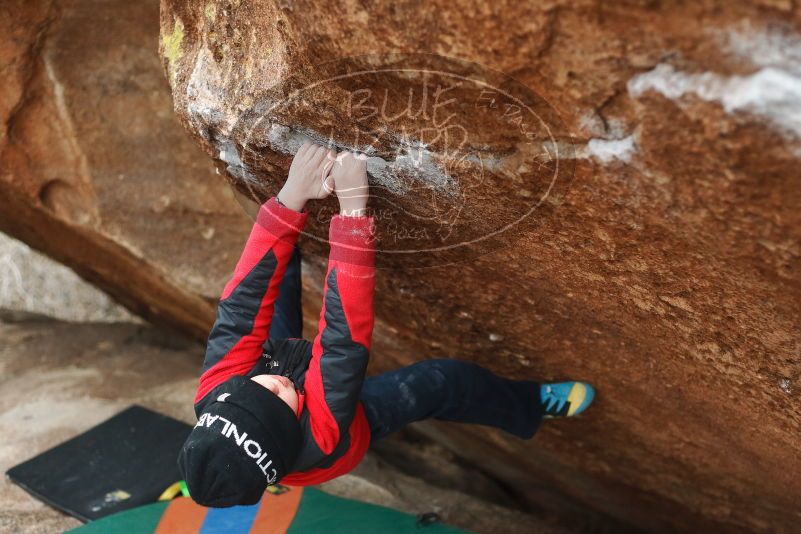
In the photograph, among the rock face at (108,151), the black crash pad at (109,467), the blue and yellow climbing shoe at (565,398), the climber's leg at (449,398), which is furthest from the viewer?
the black crash pad at (109,467)

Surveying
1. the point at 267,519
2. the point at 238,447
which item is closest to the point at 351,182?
the point at 238,447

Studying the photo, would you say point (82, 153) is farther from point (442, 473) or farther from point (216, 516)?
point (442, 473)

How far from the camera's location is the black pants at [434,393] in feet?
7.30

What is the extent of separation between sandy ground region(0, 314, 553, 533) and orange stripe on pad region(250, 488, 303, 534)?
1.07ft

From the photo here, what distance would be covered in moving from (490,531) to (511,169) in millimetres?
1874

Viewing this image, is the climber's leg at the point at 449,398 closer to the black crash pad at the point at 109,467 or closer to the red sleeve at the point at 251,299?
the red sleeve at the point at 251,299

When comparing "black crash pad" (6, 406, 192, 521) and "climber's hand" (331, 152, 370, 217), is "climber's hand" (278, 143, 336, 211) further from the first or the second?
"black crash pad" (6, 406, 192, 521)

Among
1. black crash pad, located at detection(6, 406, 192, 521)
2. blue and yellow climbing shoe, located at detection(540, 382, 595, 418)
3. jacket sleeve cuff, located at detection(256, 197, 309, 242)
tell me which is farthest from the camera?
black crash pad, located at detection(6, 406, 192, 521)

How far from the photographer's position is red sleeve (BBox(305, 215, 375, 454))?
71.9 inches

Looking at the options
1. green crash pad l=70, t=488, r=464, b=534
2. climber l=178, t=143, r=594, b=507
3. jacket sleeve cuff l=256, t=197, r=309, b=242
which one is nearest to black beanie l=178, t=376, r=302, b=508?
climber l=178, t=143, r=594, b=507

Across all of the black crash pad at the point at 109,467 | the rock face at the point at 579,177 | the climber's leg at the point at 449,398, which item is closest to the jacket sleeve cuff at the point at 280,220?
the rock face at the point at 579,177

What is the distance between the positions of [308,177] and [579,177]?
689 mm

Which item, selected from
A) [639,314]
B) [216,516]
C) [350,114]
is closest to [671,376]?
[639,314]

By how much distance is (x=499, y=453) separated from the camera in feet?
11.0
